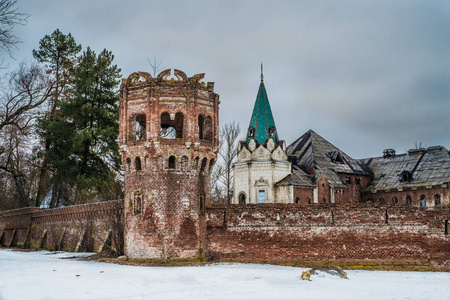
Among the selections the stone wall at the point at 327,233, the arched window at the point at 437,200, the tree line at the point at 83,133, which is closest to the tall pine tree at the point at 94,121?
the tree line at the point at 83,133

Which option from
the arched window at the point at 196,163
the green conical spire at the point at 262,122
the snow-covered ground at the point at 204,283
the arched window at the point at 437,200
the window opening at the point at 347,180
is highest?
the green conical spire at the point at 262,122

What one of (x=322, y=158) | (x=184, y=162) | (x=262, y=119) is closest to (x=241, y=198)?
(x=262, y=119)

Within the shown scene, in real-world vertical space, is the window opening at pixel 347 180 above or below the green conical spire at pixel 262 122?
below

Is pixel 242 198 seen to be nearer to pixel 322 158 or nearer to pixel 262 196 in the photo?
pixel 262 196

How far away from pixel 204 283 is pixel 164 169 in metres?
5.74

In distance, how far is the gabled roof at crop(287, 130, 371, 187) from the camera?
39.9m

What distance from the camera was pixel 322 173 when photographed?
38.2 m

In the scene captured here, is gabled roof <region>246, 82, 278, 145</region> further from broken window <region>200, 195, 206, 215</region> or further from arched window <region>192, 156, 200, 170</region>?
broken window <region>200, 195, 206, 215</region>

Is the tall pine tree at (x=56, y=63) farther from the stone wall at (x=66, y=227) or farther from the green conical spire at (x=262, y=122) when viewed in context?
the green conical spire at (x=262, y=122)

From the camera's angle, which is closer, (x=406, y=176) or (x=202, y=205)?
(x=202, y=205)

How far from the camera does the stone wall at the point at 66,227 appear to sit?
25484 millimetres

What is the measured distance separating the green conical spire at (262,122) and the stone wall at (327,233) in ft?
47.6

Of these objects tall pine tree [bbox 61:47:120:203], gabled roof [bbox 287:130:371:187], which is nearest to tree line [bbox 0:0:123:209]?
→ tall pine tree [bbox 61:47:120:203]

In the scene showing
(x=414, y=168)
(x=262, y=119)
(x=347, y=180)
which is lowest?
(x=347, y=180)
